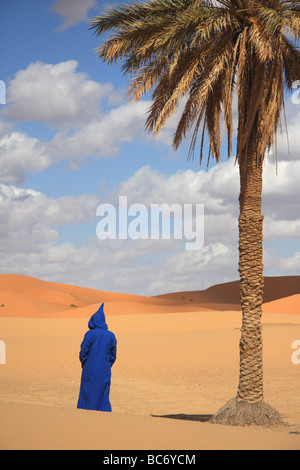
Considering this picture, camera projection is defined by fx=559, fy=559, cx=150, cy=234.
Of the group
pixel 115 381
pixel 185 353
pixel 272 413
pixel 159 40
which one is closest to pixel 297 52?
pixel 159 40

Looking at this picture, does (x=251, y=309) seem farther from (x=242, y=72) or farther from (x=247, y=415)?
(x=242, y=72)

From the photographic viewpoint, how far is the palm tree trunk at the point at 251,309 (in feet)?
34.1

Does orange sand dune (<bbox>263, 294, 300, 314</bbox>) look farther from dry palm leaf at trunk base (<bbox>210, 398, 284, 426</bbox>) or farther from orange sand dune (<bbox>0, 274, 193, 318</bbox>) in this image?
dry palm leaf at trunk base (<bbox>210, 398, 284, 426</bbox>)

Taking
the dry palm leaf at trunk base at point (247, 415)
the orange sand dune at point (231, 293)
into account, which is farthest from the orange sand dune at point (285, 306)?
the dry palm leaf at trunk base at point (247, 415)

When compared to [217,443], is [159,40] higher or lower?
higher

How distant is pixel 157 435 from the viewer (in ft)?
18.3

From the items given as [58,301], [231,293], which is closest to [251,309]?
[58,301]

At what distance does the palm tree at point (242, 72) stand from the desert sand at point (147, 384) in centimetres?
139

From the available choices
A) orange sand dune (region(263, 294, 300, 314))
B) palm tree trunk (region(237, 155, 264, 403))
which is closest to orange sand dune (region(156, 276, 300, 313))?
orange sand dune (region(263, 294, 300, 314))

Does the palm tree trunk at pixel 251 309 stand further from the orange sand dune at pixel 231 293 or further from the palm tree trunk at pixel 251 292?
the orange sand dune at pixel 231 293

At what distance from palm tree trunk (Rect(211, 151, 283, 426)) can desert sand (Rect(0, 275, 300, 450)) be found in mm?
663

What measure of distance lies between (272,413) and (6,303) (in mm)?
39305
